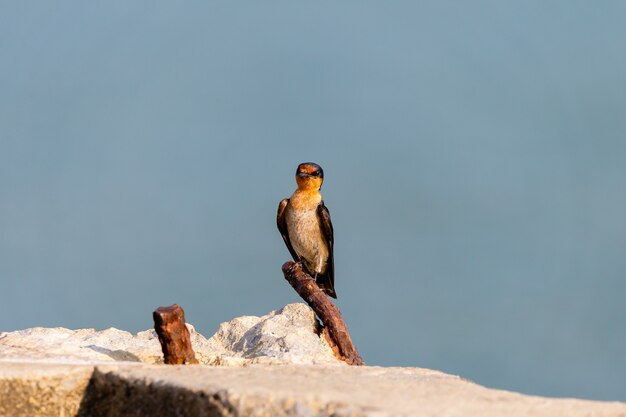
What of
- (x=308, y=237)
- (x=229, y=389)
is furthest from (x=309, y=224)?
(x=229, y=389)

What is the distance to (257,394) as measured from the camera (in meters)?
3.25

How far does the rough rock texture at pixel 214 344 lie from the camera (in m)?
5.02

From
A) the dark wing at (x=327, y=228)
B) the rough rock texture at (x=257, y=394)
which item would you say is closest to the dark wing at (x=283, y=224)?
the dark wing at (x=327, y=228)

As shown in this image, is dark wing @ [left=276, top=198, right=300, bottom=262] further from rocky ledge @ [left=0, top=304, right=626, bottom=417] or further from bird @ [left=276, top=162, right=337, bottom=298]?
rocky ledge @ [left=0, top=304, right=626, bottom=417]

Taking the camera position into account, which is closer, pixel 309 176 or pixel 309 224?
pixel 309 176

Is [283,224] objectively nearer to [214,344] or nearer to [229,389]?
[214,344]

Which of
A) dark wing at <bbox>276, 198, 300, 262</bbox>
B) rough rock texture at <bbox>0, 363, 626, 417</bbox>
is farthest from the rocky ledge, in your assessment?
dark wing at <bbox>276, 198, 300, 262</bbox>

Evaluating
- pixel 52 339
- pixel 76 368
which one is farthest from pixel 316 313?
A: pixel 76 368

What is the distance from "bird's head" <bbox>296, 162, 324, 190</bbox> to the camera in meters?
7.62

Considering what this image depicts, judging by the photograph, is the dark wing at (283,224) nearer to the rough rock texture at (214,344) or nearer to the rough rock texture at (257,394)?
the rough rock texture at (214,344)

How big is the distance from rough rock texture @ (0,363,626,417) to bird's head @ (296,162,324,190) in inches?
134

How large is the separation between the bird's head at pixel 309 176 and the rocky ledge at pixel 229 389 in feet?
8.15

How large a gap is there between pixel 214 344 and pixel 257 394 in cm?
307

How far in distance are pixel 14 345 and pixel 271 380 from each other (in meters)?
2.12
